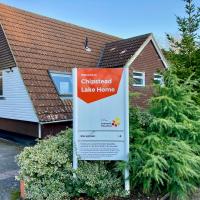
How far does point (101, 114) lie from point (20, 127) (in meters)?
7.87

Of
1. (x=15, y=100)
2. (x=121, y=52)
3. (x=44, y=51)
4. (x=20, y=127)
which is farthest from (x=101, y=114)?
(x=121, y=52)

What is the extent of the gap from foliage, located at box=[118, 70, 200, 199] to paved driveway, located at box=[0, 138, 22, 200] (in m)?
2.65

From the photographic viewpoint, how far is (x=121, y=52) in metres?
17.3

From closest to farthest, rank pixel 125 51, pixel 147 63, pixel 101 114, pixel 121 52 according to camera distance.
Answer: pixel 101 114, pixel 125 51, pixel 121 52, pixel 147 63

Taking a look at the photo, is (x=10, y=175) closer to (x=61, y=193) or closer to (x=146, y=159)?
(x=61, y=193)

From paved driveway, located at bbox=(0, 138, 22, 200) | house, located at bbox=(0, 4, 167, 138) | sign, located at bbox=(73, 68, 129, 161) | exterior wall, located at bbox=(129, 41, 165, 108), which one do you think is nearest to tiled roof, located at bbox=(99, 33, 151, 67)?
house, located at bbox=(0, 4, 167, 138)

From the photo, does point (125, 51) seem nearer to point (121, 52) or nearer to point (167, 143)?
point (121, 52)

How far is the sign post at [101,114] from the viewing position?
6.04 metres

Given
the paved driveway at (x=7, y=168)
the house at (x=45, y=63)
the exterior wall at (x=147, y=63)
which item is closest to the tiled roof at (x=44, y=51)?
the house at (x=45, y=63)

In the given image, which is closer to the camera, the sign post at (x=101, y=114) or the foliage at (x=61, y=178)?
the foliage at (x=61, y=178)

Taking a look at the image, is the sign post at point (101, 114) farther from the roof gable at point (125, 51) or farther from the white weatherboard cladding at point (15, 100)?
the roof gable at point (125, 51)

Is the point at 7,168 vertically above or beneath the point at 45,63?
beneath

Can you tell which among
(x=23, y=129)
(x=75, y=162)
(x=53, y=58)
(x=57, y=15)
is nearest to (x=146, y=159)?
(x=75, y=162)

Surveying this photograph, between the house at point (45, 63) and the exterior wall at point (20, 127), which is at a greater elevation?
the house at point (45, 63)
